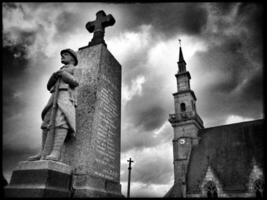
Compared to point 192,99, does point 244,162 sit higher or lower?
lower

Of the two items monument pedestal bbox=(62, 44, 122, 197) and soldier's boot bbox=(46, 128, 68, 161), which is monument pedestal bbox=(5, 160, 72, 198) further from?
monument pedestal bbox=(62, 44, 122, 197)

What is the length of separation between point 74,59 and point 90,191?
351 cm

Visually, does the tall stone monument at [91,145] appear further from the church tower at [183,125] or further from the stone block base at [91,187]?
the church tower at [183,125]

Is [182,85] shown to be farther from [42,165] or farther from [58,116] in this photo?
[42,165]

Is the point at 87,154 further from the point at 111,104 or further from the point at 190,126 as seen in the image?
the point at 190,126

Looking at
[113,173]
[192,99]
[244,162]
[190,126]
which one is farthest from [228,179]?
[113,173]

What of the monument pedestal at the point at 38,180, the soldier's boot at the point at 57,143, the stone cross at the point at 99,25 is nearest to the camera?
the monument pedestal at the point at 38,180

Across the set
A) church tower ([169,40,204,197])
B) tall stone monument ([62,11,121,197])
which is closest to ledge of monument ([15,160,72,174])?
tall stone monument ([62,11,121,197])

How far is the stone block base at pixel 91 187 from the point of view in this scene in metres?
5.45

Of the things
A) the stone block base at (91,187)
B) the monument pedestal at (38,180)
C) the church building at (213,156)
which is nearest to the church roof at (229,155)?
the church building at (213,156)

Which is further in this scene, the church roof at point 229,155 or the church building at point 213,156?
the church roof at point 229,155

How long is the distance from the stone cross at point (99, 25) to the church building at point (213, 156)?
29422 millimetres

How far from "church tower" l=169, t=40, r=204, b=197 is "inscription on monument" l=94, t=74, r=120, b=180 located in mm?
29032

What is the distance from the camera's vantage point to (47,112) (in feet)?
19.3
